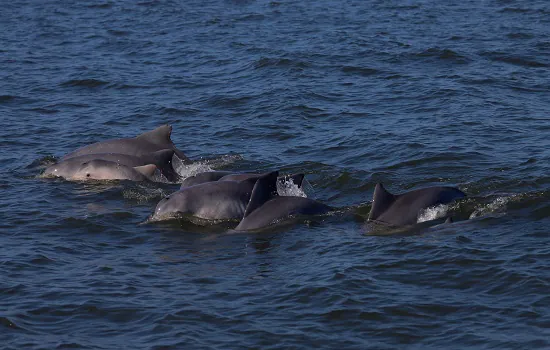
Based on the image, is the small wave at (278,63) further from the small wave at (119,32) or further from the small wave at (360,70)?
the small wave at (119,32)

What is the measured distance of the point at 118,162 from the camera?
750 inches

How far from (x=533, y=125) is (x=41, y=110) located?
1121 cm

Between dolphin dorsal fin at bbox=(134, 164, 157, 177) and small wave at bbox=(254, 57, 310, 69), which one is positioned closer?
dolphin dorsal fin at bbox=(134, 164, 157, 177)

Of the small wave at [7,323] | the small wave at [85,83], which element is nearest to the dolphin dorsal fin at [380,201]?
the small wave at [7,323]

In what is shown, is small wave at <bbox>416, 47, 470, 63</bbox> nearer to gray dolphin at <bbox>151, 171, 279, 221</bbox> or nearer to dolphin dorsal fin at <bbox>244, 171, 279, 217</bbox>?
gray dolphin at <bbox>151, 171, 279, 221</bbox>

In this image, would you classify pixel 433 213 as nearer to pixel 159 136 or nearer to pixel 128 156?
pixel 159 136

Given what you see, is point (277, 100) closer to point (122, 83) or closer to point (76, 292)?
point (122, 83)

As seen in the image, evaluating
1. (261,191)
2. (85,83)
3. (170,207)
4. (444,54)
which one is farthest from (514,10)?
(170,207)

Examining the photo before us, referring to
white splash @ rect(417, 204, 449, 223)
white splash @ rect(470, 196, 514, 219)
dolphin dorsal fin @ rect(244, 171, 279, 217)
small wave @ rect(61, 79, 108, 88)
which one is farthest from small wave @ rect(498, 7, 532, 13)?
dolphin dorsal fin @ rect(244, 171, 279, 217)

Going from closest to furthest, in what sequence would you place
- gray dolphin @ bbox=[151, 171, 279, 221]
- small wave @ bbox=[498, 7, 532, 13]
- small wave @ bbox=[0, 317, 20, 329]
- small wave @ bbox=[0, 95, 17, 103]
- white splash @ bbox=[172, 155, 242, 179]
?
1. small wave @ bbox=[0, 317, 20, 329]
2. gray dolphin @ bbox=[151, 171, 279, 221]
3. white splash @ bbox=[172, 155, 242, 179]
4. small wave @ bbox=[0, 95, 17, 103]
5. small wave @ bbox=[498, 7, 532, 13]

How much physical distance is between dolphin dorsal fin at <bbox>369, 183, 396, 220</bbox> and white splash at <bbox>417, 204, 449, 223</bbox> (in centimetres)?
50

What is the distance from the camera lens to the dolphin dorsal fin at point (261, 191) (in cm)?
1577

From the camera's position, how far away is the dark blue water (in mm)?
12445

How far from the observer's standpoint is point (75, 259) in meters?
14.8
